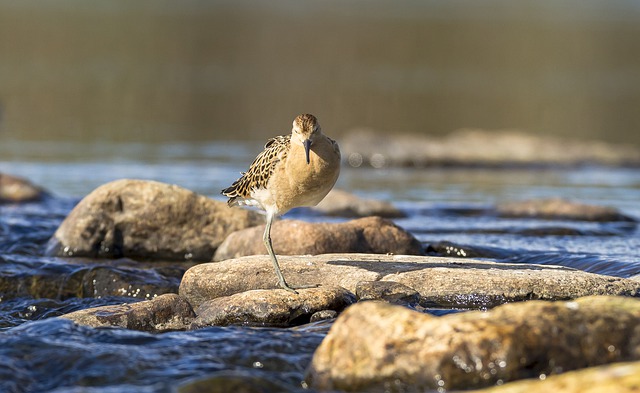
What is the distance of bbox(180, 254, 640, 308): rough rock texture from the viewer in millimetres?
8781

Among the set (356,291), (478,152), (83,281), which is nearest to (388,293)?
(356,291)

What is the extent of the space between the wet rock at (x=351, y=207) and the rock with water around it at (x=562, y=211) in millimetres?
1610

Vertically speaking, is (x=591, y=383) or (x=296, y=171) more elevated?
(x=296, y=171)

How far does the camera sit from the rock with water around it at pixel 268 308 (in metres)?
8.16

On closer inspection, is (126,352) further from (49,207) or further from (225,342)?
(49,207)

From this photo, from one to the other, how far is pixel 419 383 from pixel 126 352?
2.04 meters

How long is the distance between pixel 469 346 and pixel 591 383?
3.15 ft

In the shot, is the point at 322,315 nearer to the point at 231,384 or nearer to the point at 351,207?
the point at 231,384

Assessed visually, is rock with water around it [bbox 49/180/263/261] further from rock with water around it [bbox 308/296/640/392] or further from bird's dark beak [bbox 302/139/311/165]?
rock with water around it [bbox 308/296/640/392]

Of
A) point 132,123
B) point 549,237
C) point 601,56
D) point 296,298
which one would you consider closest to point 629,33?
point 601,56

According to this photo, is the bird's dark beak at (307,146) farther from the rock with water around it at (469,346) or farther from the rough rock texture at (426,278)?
the rock with water around it at (469,346)

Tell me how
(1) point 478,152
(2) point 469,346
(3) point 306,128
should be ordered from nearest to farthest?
(2) point 469,346 → (3) point 306,128 → (1) point 478,152

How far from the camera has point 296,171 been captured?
29.3 feet

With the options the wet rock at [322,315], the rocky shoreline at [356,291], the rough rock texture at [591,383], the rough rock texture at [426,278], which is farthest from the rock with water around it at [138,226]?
the rough rock texture at [591,383]
